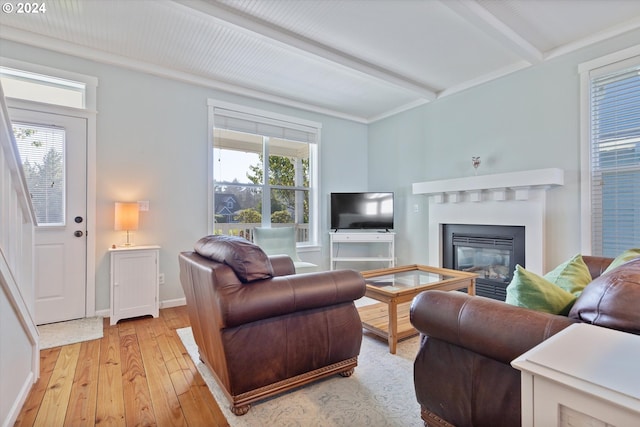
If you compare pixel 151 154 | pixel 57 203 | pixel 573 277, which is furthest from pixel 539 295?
pixel 57 203

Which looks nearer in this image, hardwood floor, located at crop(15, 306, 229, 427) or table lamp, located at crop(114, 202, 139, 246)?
hardwood floor, located at crop(15, 306, 229, 427)

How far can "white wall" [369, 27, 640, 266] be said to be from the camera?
122 inches

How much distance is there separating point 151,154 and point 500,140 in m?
4.01

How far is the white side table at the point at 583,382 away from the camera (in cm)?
59

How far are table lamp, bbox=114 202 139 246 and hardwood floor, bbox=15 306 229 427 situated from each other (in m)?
1.02

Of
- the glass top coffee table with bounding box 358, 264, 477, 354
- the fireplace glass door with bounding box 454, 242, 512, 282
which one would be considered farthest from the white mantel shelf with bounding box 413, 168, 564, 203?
the glass top coffee table with bounding box 358, 264, 477, 354

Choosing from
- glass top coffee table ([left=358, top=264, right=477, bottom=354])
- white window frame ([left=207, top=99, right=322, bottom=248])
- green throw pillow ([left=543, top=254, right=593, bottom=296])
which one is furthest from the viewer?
white window frame ([left=207, top=99, right=322, bottom=248])

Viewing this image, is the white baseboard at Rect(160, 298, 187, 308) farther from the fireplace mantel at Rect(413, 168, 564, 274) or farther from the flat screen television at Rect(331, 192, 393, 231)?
the fireplace mantel at Rect(413, 168, 564, 274)

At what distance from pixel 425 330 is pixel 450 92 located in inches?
145

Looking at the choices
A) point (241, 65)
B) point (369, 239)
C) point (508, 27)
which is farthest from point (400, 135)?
point (241, 65)

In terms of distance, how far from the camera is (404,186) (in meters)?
4.76

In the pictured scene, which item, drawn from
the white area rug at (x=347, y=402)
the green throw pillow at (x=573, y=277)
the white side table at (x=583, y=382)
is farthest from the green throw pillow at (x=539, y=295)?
the white area rug at (x=347, y=402)

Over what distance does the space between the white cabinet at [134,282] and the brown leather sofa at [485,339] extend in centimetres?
277

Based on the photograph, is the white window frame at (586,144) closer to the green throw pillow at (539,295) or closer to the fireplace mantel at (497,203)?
the fireplace mantel at (497,203)
